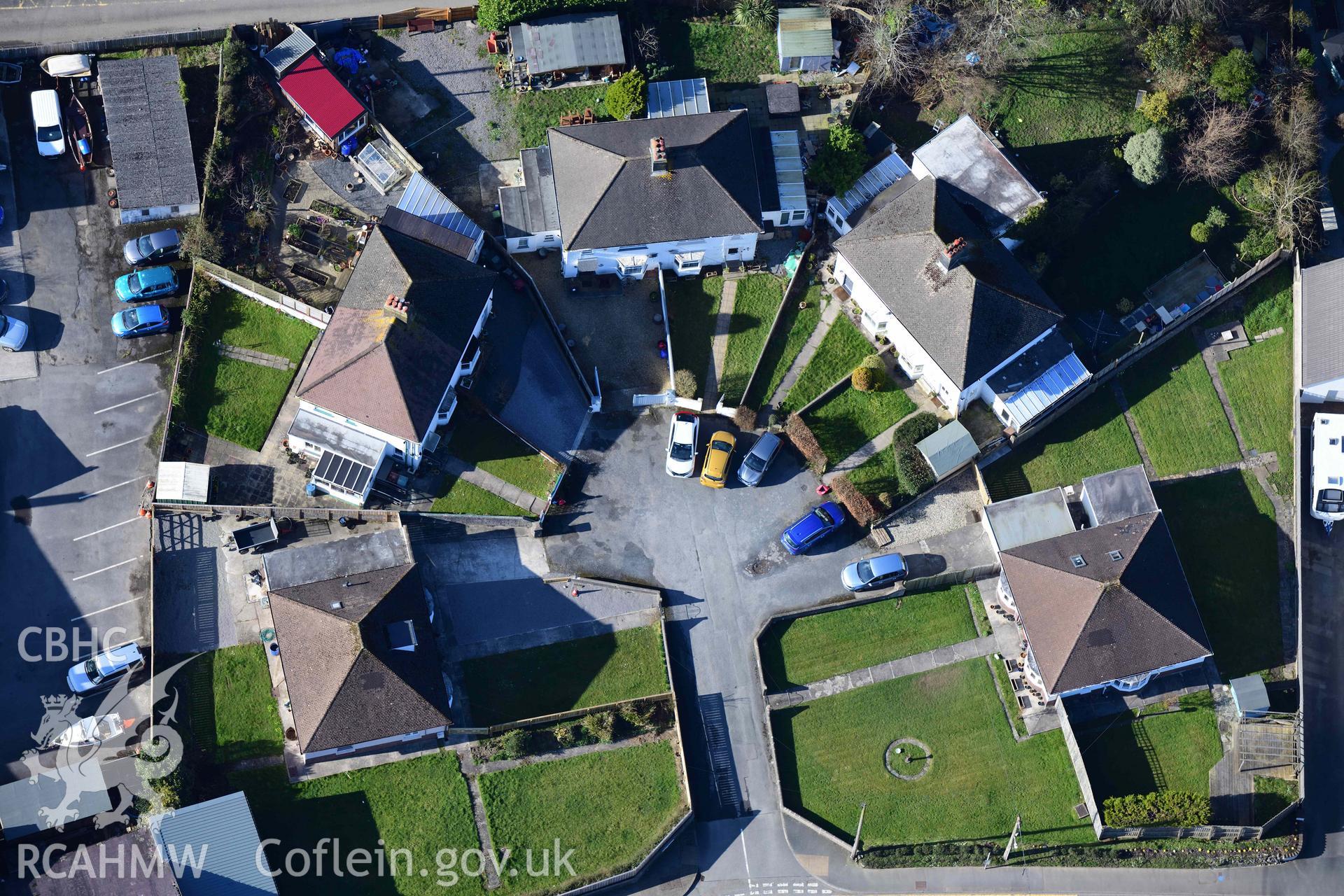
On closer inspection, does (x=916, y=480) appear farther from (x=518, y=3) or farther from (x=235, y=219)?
(x=235, y=219)

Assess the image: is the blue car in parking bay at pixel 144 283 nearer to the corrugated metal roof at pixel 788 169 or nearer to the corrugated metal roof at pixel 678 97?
the corrugated metal roof at pixel 678 97

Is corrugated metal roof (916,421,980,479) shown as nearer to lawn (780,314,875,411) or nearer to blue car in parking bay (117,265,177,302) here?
lawn (780,314,875,411)

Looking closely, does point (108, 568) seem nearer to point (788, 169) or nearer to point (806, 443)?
point (806, 443)

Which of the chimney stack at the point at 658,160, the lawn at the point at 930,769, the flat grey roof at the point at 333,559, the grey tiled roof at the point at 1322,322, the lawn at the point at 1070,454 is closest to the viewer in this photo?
the flat grey roof at the point at 333,559

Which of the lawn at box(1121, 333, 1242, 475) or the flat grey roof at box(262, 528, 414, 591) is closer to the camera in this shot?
the flat grey roof at box(262, 528, 414, 591)

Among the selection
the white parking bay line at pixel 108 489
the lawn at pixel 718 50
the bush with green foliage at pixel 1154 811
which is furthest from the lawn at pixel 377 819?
the lawn at pixel 718 50

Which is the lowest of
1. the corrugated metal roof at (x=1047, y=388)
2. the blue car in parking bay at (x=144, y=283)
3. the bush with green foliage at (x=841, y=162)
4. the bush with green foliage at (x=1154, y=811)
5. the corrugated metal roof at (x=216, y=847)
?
the bush with green foliage at (x=1154, y=811)

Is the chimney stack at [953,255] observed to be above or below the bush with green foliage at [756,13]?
below

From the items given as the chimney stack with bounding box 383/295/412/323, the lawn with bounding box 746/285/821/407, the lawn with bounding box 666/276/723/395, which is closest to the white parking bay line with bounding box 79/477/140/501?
the chimney stack with bounding box 383/295/412/323
